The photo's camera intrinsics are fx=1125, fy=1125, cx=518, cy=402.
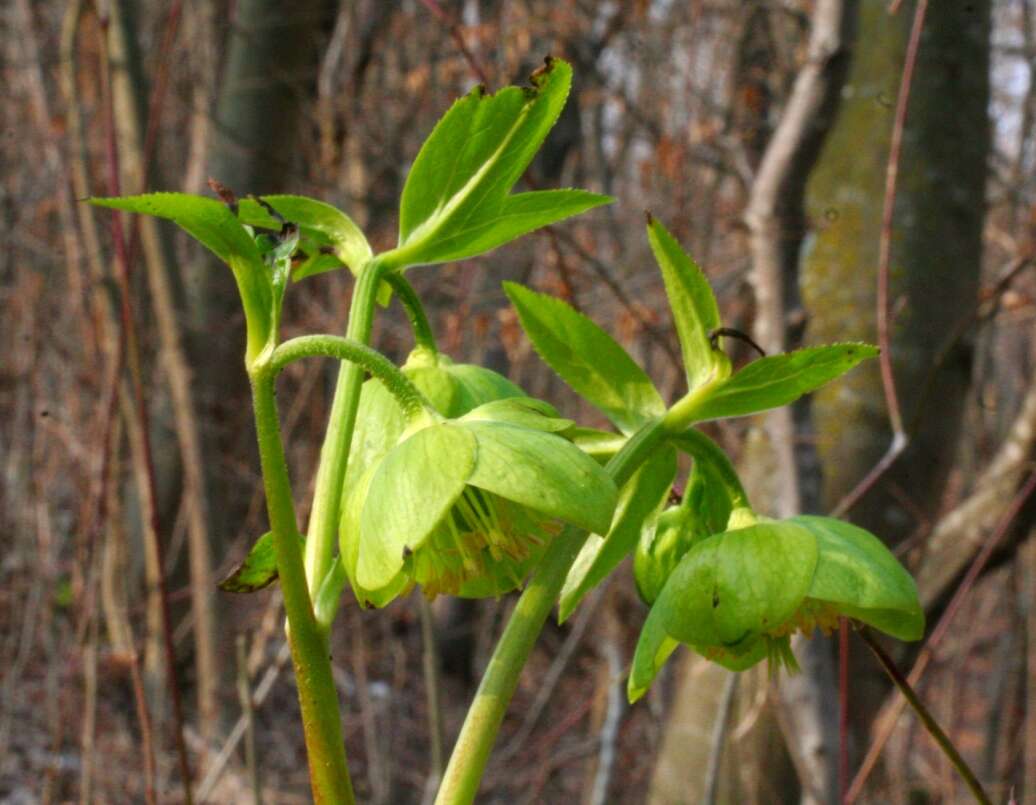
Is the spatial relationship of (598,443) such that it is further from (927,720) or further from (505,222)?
(927,720)

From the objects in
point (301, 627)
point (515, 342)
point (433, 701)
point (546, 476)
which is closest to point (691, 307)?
point (546, 476)

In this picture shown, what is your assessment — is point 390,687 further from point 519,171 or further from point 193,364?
point 519,171

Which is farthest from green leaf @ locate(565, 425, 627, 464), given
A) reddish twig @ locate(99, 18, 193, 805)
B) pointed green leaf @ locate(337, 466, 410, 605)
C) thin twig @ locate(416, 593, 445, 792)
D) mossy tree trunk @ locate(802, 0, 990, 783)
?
mossy tree trunk @ locate(802, 0, 990, 783)

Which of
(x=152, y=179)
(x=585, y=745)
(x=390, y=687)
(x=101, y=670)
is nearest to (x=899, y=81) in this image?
(x=152, y=179)

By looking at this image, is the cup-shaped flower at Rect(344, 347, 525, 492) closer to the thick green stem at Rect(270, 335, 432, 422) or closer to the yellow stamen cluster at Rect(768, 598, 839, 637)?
the thick green stem at Rect(270, 335, 432, 422)

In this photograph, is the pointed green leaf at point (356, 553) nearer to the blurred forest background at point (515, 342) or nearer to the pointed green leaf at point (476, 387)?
the pointed green leaf at point (476, 387)

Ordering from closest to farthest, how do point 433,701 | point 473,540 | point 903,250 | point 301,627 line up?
point 301,627, point 473,540, point 433,701, point 903,250

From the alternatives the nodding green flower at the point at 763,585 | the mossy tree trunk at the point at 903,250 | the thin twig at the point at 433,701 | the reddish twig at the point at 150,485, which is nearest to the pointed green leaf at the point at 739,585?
the nodding green flower at the point at 763,585
